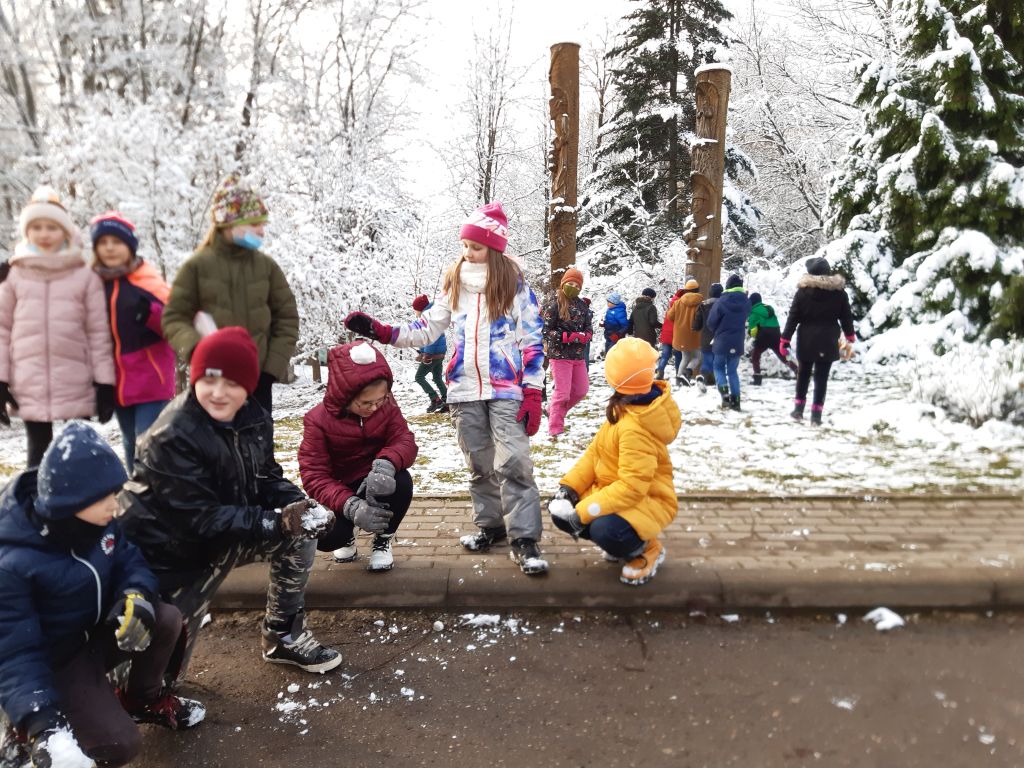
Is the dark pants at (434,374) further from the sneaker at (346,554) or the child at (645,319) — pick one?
the sneaker at (346,554)

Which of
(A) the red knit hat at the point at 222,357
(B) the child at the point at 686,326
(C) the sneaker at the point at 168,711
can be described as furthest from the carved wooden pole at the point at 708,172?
(C) the sneaker at the point at 168,711

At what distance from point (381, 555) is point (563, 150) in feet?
24.9

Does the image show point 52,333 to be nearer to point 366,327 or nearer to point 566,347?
point 366,327

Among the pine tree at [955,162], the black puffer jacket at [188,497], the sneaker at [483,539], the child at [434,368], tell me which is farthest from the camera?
the pine tree at [955,162]

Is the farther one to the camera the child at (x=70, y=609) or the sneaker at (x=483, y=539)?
the sneaker at (x=483, y=539)

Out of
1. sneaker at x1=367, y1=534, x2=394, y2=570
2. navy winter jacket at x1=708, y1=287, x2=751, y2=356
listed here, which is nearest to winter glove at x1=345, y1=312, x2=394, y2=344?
sneaker at x1=367, y1=534, x2=394, y2=570

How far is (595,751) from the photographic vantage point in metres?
2.41

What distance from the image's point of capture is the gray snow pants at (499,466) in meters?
3.64

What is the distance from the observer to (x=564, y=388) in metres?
7.16

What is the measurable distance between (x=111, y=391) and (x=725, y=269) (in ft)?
59.9

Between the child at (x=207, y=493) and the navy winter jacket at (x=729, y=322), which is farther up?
the navy winter jacket at (x=729, y=322)

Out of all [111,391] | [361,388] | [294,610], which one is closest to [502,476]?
[361,388]

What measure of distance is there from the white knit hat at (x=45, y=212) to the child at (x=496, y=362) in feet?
5.86

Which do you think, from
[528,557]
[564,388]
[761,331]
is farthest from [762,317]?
[528,557]
